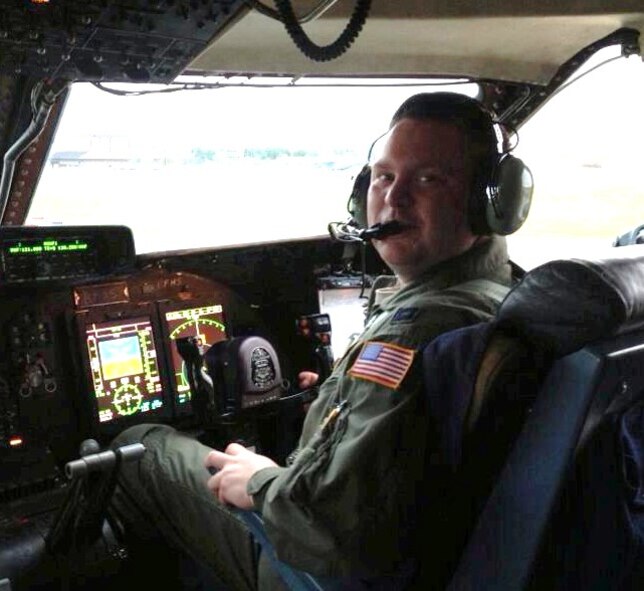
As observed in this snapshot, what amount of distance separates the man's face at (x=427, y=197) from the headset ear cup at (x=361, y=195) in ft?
1.16

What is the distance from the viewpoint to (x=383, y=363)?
3.60 ft

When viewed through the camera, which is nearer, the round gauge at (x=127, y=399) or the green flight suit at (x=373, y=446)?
the green flight suit at (x=373, y=446)

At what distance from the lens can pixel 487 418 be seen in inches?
39.7

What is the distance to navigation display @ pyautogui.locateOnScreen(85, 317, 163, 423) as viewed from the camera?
7.18 feet

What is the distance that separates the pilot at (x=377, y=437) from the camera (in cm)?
103

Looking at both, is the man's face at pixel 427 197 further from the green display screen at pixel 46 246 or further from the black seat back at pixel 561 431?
the green display screen at pixel 46 246

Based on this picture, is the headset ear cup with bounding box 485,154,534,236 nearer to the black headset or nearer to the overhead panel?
the black headset

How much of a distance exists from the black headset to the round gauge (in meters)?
1.29

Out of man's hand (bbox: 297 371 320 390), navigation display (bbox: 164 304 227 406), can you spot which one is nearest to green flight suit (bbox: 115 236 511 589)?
man's hand (bbox: 297 371 320 390)

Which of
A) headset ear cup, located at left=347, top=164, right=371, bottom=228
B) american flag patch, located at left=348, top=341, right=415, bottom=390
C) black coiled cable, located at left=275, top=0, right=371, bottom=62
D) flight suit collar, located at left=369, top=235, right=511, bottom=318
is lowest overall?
american flag patch, located at left=348, top=341, right=415, bottom=390

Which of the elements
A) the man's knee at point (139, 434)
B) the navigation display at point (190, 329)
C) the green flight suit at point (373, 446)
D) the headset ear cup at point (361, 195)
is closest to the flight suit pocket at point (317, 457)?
the green flight suit at point (373, 446)

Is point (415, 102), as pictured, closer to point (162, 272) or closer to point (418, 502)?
point (418, 502)

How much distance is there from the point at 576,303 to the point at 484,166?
0.52 metres

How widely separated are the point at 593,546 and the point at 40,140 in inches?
77.8
